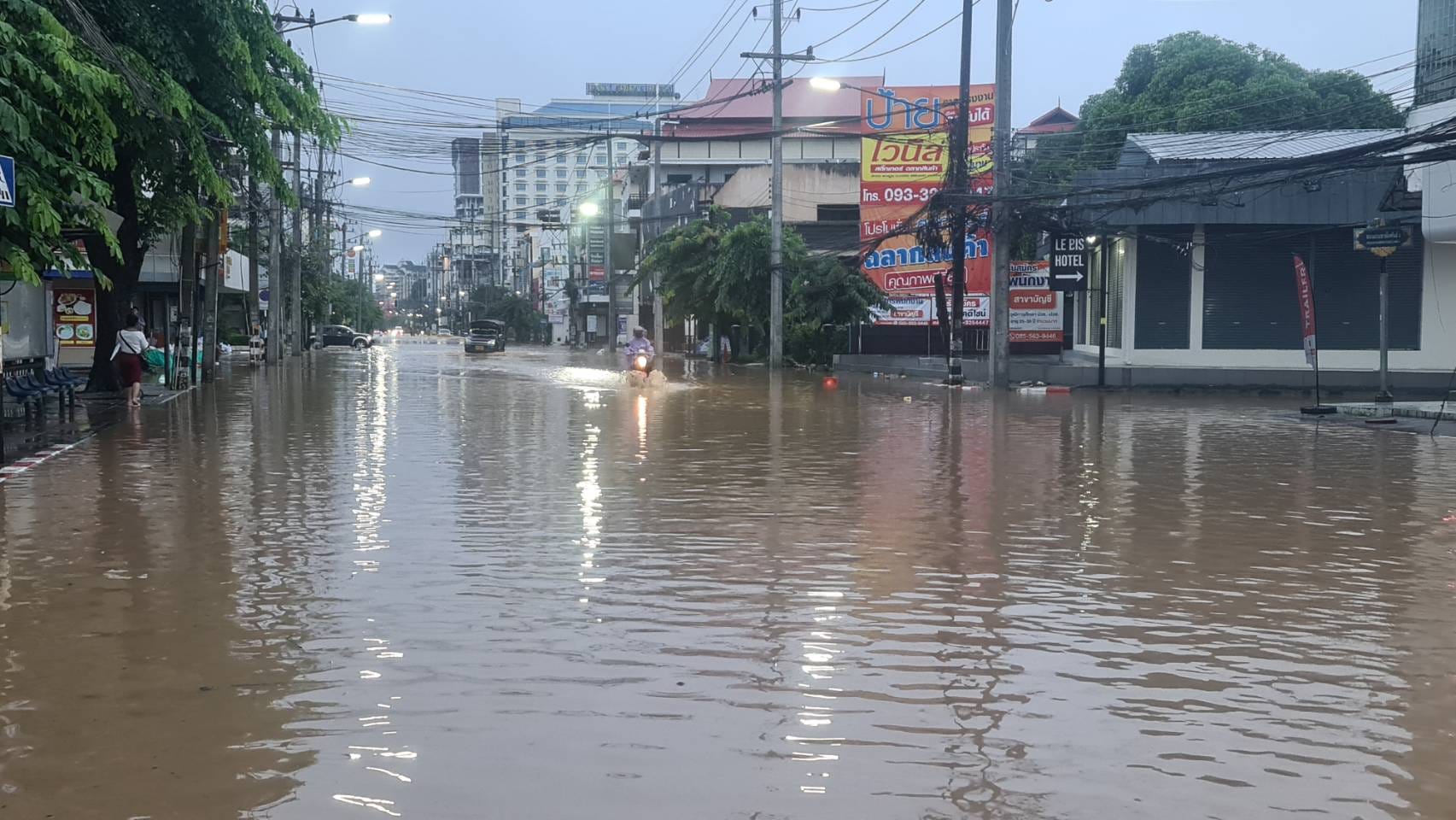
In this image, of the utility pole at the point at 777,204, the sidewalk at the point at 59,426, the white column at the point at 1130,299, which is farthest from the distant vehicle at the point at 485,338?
the sidewalk at the point at 59,426

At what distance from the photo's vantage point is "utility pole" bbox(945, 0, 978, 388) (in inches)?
1407

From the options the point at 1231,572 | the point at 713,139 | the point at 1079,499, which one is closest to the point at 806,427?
the point at 1079,499

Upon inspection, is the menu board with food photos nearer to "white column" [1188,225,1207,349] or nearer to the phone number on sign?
the phone number on sign

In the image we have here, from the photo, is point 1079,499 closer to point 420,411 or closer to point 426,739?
point 426,739

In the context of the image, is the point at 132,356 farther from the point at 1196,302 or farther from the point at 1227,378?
the point at 1196,302

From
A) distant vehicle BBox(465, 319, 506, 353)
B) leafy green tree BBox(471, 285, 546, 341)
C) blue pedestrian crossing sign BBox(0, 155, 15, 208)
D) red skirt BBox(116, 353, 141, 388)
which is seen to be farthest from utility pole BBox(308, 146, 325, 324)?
leafy green tree BBox(471, 285, 546, 341)

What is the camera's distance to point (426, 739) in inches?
225

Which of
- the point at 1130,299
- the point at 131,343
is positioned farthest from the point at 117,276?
the point at 1130,299

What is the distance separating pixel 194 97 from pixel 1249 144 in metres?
28.6

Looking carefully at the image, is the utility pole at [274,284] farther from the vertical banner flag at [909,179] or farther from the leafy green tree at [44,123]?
the leafy green tree at [44,123]

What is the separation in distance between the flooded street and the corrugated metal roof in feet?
78.3

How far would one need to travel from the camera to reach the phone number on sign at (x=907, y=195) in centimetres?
4534

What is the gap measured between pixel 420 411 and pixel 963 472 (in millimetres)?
12988

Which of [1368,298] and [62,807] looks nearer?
[62,807]
